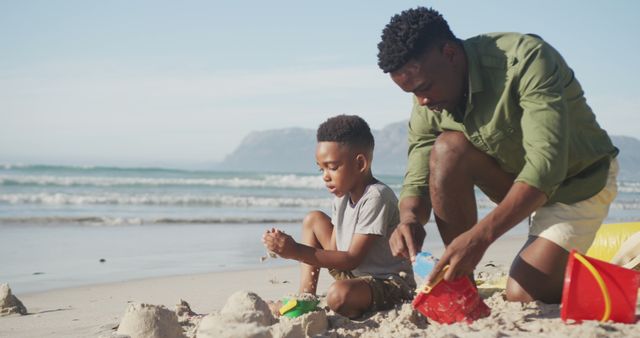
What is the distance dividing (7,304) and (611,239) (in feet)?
12.5

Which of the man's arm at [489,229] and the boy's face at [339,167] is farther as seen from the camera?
the boy's face at [339,167]

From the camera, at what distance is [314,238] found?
13.6ft

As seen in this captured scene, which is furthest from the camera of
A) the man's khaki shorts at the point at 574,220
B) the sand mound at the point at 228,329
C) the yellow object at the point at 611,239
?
the yellow object at the point at 611,239

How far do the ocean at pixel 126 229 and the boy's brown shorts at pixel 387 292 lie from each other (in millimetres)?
2902

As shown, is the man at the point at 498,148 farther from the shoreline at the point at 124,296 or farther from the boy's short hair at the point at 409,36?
the shoreline at the point at 124,296

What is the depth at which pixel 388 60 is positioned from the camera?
9.87 ft

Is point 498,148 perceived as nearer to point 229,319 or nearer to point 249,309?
point 249,309

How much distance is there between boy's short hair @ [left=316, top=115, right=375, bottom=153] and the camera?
12.8 ft

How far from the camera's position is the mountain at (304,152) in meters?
46.4

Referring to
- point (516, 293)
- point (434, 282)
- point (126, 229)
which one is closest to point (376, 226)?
point (516, 293)

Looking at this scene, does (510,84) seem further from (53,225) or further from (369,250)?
(53,225)

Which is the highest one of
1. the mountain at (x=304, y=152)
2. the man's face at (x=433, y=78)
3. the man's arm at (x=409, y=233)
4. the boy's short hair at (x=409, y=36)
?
the boy's short hair at (x=409, y=36)

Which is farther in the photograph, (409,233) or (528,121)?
(409,233)

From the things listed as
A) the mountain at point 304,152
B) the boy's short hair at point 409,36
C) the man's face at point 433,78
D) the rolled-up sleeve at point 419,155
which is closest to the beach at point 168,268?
the rolled-up sleeve at point 419,155
